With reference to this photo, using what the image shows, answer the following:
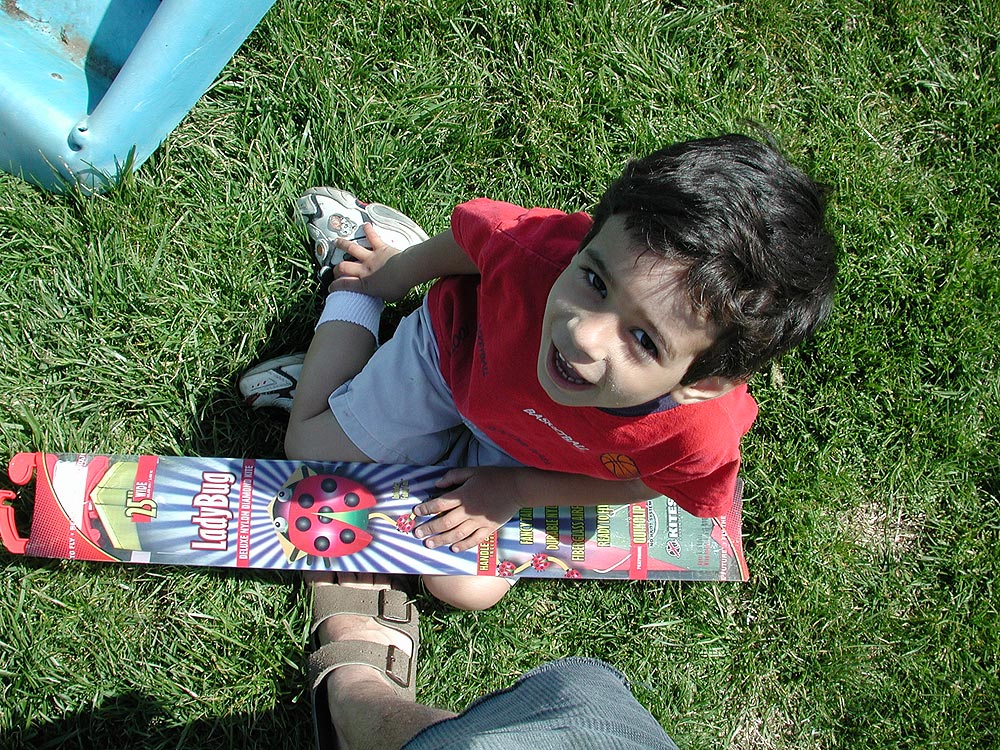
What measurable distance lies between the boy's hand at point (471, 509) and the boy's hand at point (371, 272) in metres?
0.48

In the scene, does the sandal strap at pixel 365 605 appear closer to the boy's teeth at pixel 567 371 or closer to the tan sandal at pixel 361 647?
the tan sandal at pixel 361 647

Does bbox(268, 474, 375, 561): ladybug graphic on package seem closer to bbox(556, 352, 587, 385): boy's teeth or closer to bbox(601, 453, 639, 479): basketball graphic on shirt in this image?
bbox(601, 453, 639, 479): basketball graphic on shirt

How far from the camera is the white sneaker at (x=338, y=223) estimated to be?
2.12 metres

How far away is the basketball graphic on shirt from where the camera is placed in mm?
1574

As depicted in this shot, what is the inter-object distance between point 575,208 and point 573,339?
1198 mm

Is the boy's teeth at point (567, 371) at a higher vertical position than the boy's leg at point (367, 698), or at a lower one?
higher

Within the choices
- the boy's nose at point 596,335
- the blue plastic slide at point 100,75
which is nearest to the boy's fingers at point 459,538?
the boy's nose at point 596,335

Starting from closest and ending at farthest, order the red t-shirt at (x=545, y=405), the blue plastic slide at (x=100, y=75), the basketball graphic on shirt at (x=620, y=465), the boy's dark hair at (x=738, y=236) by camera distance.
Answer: the boy's dark hair at (x=738, y=236) < the red t-shirt at (x=545, y=405) < the basketball graphic on shirt at (x=620, y=465) < the blue plastic slide at (x=100, y=75)

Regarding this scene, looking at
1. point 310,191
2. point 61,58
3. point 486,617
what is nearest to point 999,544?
point 486,617

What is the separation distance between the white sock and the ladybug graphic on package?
373 millimetres

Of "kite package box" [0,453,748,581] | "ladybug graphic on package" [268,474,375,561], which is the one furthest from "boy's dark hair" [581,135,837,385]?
"ladybug graphic on package" [268,474,375,561]

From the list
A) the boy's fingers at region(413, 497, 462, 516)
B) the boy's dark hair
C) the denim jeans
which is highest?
the boy's dark hair

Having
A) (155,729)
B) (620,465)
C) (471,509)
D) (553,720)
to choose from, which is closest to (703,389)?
(620,465)

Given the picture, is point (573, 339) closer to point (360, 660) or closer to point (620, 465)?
point (620, 465)
